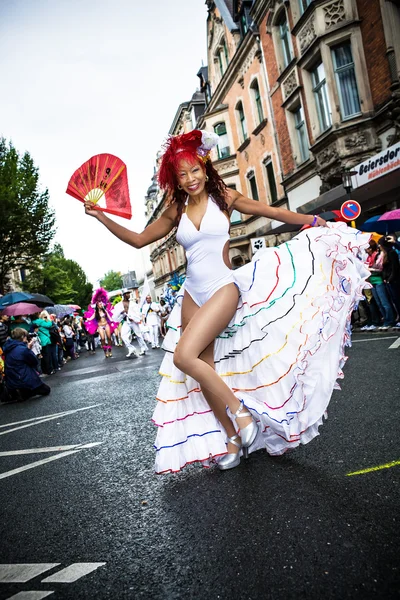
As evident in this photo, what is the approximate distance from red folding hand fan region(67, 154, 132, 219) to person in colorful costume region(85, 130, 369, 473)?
1.06 feet

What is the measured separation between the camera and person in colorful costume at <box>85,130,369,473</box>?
3.13 meters

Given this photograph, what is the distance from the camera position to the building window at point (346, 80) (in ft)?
53.9

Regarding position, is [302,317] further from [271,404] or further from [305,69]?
[305,69]

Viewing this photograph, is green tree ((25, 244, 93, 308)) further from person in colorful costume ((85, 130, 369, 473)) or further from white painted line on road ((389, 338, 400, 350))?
person in colorful costume ((85, 130, 369, 473))

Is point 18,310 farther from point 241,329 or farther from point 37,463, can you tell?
point 241,329

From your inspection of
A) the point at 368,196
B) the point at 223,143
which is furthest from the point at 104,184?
the point at 223,143

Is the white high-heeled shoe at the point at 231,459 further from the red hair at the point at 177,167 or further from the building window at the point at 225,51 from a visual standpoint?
the building window at the point at 225,51

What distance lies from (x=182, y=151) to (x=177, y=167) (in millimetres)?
116

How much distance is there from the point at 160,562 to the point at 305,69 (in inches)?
765

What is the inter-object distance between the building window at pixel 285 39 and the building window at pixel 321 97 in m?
2.73

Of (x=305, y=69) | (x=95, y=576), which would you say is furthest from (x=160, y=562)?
(x=305, y=69)

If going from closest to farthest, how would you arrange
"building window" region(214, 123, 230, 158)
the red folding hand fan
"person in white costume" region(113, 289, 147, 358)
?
the red folding hand fan
"person in white costume" region(113, 289, 147, 358)
"building window" region(214, 123, 230, 158)

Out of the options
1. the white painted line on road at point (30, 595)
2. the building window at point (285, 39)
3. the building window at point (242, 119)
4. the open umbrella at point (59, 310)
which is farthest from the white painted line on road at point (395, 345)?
the building window at point (242, 119)

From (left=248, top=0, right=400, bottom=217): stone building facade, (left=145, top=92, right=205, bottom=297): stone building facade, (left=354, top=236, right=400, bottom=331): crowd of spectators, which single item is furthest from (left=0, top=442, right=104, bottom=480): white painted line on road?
(left=145, top=92, right=205, bottom=297): stone building facade
